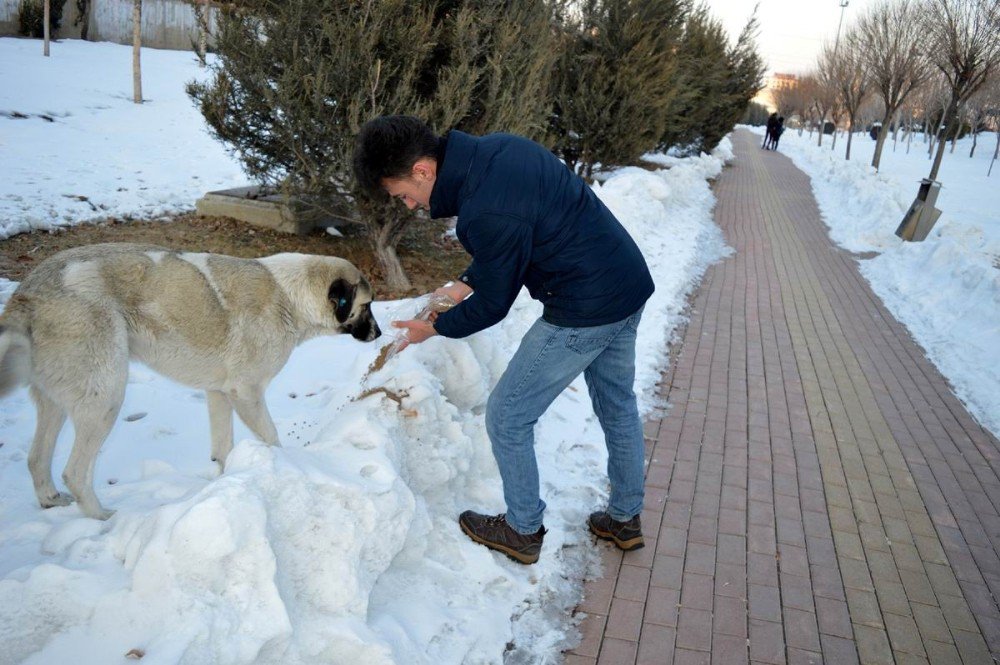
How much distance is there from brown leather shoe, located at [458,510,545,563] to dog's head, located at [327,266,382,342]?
1274mm

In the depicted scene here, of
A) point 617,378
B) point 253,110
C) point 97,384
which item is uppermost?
point 253,110

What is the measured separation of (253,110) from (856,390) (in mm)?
6351

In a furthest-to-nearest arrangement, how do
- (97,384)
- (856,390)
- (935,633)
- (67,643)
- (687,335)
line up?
(687,335) < (856,390) < (935,633) < (97,384) < (67,643)

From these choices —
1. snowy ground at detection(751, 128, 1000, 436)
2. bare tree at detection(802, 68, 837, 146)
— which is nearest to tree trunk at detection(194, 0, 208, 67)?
snowy ground at detection(751, 128, 1000, 436)

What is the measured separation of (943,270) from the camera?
30.8 feet

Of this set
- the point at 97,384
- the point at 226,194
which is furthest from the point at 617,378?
the point at 226,194

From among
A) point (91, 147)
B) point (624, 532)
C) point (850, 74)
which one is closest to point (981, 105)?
point (850, 74)

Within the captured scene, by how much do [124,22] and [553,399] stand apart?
29440 millimetres

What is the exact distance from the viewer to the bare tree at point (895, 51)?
74.9 feet

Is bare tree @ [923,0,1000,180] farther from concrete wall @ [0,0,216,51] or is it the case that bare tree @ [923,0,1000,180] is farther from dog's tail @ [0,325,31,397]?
concrete wall @ [0,0,216,51]

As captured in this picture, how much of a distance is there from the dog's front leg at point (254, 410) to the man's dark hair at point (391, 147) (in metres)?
1.50

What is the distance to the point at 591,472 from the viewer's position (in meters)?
4.16

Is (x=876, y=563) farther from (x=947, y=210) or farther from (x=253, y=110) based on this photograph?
(x=947, y=210)

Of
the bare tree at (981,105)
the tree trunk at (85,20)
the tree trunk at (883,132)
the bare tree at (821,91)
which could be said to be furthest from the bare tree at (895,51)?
the tree trunk at (85,20)
